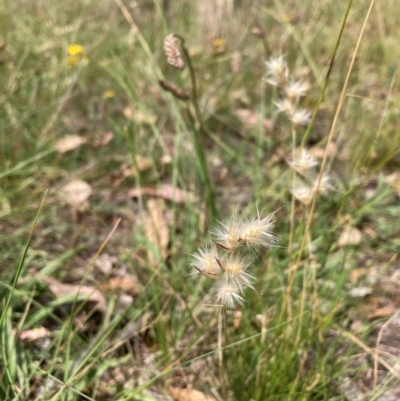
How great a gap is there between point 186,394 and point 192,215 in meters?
0.53

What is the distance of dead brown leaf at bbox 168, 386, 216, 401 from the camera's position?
0.86m

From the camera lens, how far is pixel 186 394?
0.89m

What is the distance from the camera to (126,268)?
1.28m

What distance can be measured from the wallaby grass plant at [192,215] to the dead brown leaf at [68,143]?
4 centimetres

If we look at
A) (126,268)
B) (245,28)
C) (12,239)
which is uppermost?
(245,28)

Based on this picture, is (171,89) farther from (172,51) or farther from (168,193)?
(168,193)

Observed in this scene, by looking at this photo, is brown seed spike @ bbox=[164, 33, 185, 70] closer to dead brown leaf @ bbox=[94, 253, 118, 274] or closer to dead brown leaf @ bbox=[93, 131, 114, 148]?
dead brown leaf @ bbox=[94, 253, 118, 274]

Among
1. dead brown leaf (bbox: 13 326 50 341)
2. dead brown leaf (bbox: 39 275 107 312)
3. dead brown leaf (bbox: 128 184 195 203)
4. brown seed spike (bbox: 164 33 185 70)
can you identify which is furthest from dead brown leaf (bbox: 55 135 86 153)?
brown seed spike (bbox: 164 33 185 70)

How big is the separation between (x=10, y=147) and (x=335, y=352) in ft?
3.93

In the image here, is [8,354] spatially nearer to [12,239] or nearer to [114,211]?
[12,239]

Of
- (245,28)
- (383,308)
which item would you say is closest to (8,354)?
(383,308)

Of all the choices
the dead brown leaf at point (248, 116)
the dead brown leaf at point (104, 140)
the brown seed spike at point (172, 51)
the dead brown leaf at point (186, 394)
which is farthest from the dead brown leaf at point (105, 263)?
the dead brown leaf at point (248, 116)

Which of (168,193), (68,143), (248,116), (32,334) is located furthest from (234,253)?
(248,116)

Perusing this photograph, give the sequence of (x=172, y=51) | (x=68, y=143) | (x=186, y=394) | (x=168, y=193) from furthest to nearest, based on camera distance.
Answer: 1. (x=68, y=143)
2. (x=168, y=193)
3. (x=186, y=394)
4. (x=172, y=51)
